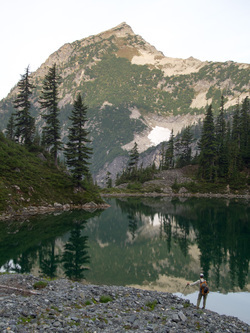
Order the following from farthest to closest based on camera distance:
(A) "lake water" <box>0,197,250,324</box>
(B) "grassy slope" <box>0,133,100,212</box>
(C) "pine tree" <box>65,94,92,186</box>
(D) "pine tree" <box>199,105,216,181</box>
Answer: (D) "pine tree" <box>199,105,216,181</box> → (C) "pine tree" <box>65,94,92,186</box> → (B) "grassy slope" <box>0,133,100,212</box> → (A) "lake water" <box>0,197,250,324</box>

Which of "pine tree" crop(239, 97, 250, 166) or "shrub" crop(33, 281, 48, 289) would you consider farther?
"pine tree" crop(239, 97, 250, 166)

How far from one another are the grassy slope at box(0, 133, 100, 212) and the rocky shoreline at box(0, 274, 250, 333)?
29.4 m

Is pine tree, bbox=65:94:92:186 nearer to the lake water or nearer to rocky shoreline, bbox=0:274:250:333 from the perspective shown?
the lake water

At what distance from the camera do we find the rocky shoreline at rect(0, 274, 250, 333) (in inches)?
410

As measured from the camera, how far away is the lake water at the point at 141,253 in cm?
2073

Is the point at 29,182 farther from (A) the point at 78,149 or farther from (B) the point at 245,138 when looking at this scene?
(B) the point at 245,138

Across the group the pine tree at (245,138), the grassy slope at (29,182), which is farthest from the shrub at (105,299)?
the pine tree at (245,138)

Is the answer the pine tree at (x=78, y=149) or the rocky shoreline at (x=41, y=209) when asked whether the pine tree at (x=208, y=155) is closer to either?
the rocky shoreline at (x=41, y=209)

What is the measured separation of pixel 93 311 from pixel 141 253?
18.8 m

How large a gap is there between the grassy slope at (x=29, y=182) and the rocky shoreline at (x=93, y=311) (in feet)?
96.5

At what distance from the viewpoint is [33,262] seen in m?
23.7

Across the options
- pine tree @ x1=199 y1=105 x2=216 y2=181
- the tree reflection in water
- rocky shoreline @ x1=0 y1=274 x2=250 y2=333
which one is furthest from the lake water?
pine tree @ x1=199 y1=105 x2=216 y2=181

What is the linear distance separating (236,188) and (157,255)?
259 feet

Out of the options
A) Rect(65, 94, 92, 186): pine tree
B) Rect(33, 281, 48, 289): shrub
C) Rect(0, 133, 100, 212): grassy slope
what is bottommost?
Rect(33, 281, 48, 289): shrub
